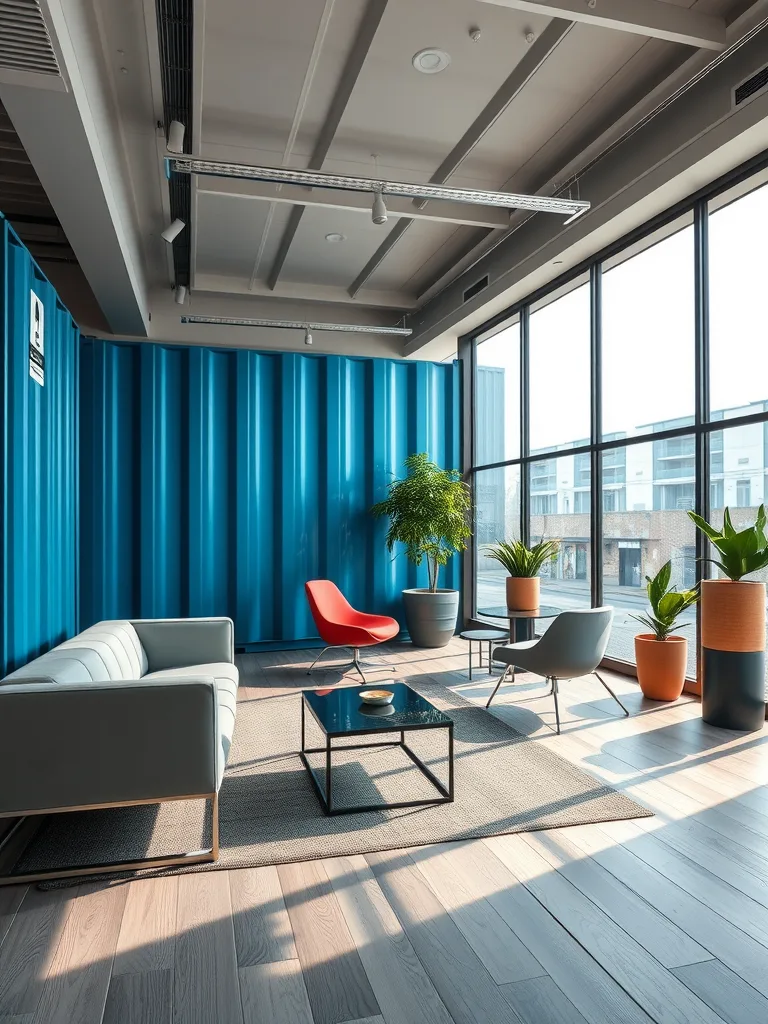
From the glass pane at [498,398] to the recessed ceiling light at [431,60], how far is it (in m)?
3.23

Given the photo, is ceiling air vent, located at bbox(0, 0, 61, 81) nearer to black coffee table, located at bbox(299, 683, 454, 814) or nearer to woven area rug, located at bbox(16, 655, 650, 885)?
black coffee table, located at bbox(299, 683, 454, 814)

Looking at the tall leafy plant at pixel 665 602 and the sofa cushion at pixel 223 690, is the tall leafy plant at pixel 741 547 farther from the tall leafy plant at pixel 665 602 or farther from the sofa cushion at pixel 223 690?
the sofa cushion at pixel 223 690

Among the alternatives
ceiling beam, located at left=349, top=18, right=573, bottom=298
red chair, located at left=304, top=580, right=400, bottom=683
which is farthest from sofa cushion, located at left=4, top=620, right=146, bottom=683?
ceiling beam, located at left=349, top=18, right=573, bottom=298

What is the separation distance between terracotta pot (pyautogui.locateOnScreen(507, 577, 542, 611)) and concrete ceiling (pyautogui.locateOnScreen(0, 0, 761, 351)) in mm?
2840

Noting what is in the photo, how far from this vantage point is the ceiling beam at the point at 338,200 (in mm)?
5289

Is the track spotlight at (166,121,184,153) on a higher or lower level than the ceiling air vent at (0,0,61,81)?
higher

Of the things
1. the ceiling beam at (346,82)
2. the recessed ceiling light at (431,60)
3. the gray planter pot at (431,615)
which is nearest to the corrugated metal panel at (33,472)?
the ceiling beam at (346,82)

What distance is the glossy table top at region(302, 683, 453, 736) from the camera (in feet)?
10.6

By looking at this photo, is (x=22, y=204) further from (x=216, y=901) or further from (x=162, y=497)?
(x=216, y=901)

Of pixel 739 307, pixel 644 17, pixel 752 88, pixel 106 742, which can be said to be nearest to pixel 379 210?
pixel 644 17

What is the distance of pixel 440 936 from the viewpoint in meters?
2.24

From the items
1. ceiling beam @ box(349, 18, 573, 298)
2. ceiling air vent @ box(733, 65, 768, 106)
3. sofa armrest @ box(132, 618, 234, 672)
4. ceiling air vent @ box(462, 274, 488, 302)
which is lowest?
sofa armrest @ box(132, 618, 234, 672)

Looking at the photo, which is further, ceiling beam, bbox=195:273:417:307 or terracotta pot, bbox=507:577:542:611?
ceiling beam, bbox=195:273:417:307

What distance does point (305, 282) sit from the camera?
7.79 m
